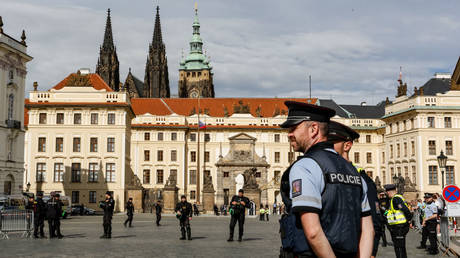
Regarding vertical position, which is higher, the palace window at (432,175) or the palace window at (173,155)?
the palace window at (173,155)

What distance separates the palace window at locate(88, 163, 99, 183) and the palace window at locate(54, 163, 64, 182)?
2.85 metres

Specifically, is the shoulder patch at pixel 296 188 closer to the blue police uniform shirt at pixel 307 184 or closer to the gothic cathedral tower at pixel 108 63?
the blue police uniform shirt at pixel 307 184

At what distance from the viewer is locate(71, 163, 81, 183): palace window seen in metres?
56.6

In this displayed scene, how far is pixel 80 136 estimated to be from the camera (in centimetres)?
5753

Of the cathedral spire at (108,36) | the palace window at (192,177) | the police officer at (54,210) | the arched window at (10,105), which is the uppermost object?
the cathedral spire at (108,36)

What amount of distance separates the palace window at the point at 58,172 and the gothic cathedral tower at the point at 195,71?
6765cm

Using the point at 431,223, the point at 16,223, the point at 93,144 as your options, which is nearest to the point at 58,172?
the point at 93,144

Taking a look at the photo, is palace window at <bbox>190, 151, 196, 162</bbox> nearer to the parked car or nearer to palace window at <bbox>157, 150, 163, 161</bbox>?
palace window at <bbox>157, 150, 163, 161</bbox>

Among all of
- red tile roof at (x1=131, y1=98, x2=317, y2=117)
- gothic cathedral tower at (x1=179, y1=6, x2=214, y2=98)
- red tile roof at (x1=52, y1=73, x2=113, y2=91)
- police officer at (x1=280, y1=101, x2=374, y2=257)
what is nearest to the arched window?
red tile roof at (x1=52, y1=73, x2=113, y2=91)

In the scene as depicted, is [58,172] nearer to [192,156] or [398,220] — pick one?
[192,156]

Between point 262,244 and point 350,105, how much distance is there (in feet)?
210

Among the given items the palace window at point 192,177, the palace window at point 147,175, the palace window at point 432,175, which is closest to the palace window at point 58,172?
the palace window at point 147,175

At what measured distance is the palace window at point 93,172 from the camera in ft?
186

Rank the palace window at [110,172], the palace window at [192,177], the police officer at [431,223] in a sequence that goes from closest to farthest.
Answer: the police officer at [431,223], the palace window at [110,172], the palace window at [192,177]
